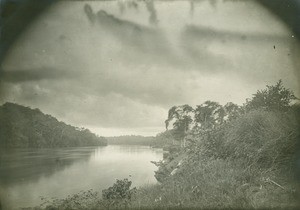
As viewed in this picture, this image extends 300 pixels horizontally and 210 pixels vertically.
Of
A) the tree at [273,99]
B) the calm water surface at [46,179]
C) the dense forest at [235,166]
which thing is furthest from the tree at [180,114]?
the calm water surface at [46,179]

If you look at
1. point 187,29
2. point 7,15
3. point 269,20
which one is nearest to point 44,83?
point 7,15

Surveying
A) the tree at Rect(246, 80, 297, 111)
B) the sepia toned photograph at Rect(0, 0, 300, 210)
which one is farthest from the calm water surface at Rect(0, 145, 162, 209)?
the tree at Rect(246, 80, 297, 111)

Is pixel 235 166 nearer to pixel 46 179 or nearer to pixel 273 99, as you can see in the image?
pixel 273 99

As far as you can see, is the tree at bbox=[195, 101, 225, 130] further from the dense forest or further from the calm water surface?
the calm water surface

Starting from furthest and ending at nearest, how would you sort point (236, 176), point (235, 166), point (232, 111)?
point (232, 111)
point (235, 166)
point (236, 176)

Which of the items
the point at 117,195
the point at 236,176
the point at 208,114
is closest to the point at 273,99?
the point at 208,114

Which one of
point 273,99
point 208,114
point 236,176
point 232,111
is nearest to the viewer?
point 236,176

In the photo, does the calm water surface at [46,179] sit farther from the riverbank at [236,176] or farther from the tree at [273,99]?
the tree at [273,99]
